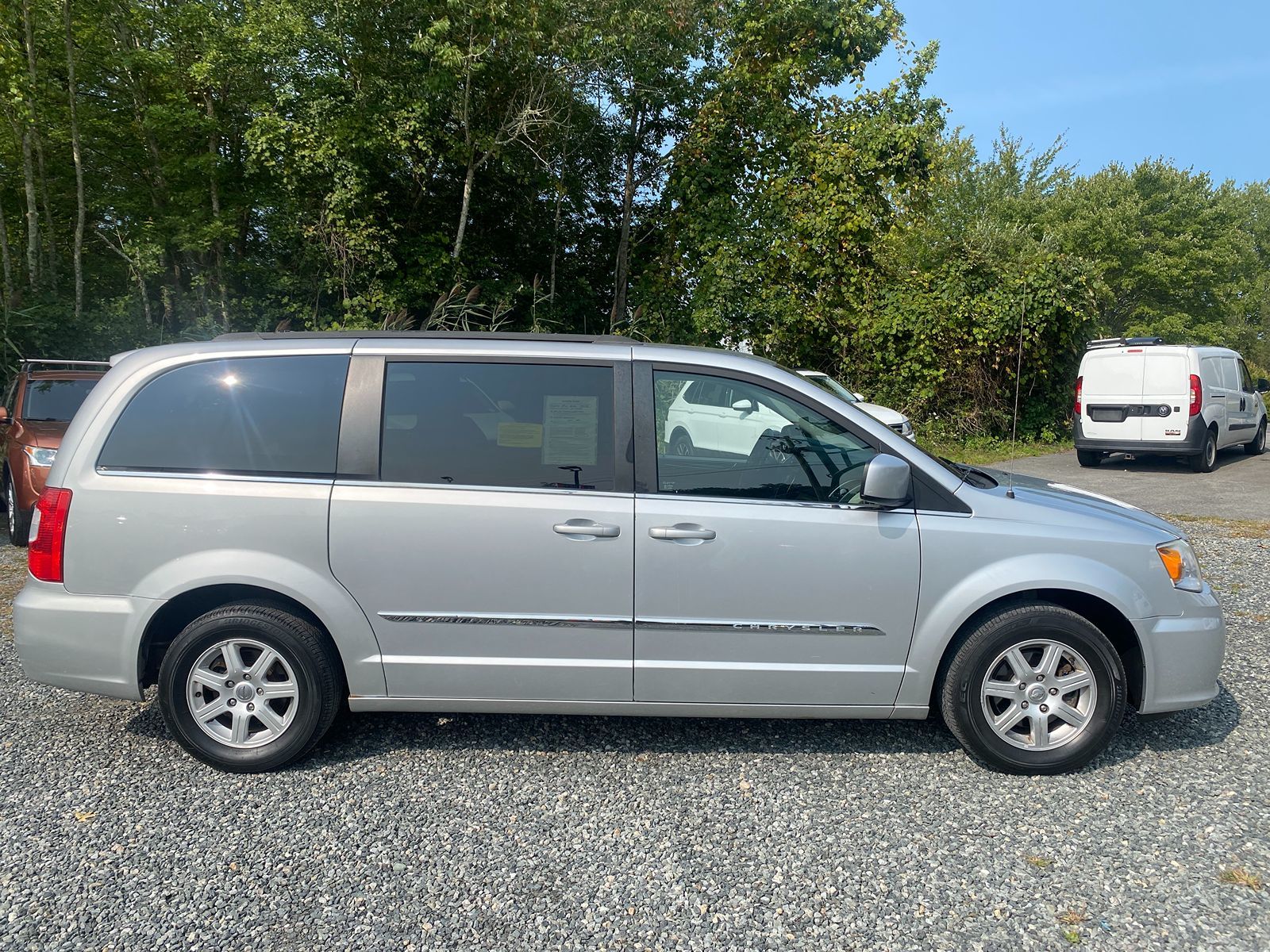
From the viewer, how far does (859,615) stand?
3.68 m

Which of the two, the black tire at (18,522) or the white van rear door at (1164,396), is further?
the white van rear door at (1164,396)

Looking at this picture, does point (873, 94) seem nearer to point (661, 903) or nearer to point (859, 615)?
Result: point (859, 615)

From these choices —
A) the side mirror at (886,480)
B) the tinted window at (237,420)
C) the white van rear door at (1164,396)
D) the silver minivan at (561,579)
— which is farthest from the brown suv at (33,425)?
the white van rear door at (1164,396)

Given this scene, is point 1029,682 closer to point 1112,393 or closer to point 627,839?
point 627,839

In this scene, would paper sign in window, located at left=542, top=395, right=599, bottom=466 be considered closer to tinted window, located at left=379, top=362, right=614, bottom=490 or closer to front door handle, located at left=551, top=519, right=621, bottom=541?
tinted window, located at left=379, top=362, right=614, bottom=490

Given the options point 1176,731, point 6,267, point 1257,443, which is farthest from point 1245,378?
point 6,267

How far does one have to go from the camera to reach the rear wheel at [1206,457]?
1385 centimetres

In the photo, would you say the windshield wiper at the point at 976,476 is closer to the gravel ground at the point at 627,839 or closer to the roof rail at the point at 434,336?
the gravel ground at the point at 627,839

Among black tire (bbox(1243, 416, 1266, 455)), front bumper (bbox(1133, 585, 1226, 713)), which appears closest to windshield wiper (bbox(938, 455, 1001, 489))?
front bumper (bbox(1133, 585, 1226, 713))

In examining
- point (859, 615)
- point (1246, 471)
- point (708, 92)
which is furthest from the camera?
point (708, 92)

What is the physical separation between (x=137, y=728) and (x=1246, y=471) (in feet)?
53.8

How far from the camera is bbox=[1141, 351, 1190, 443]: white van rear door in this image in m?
13.5

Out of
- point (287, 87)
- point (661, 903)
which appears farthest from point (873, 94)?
point (661, 903)

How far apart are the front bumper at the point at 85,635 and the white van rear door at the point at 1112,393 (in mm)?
14194
